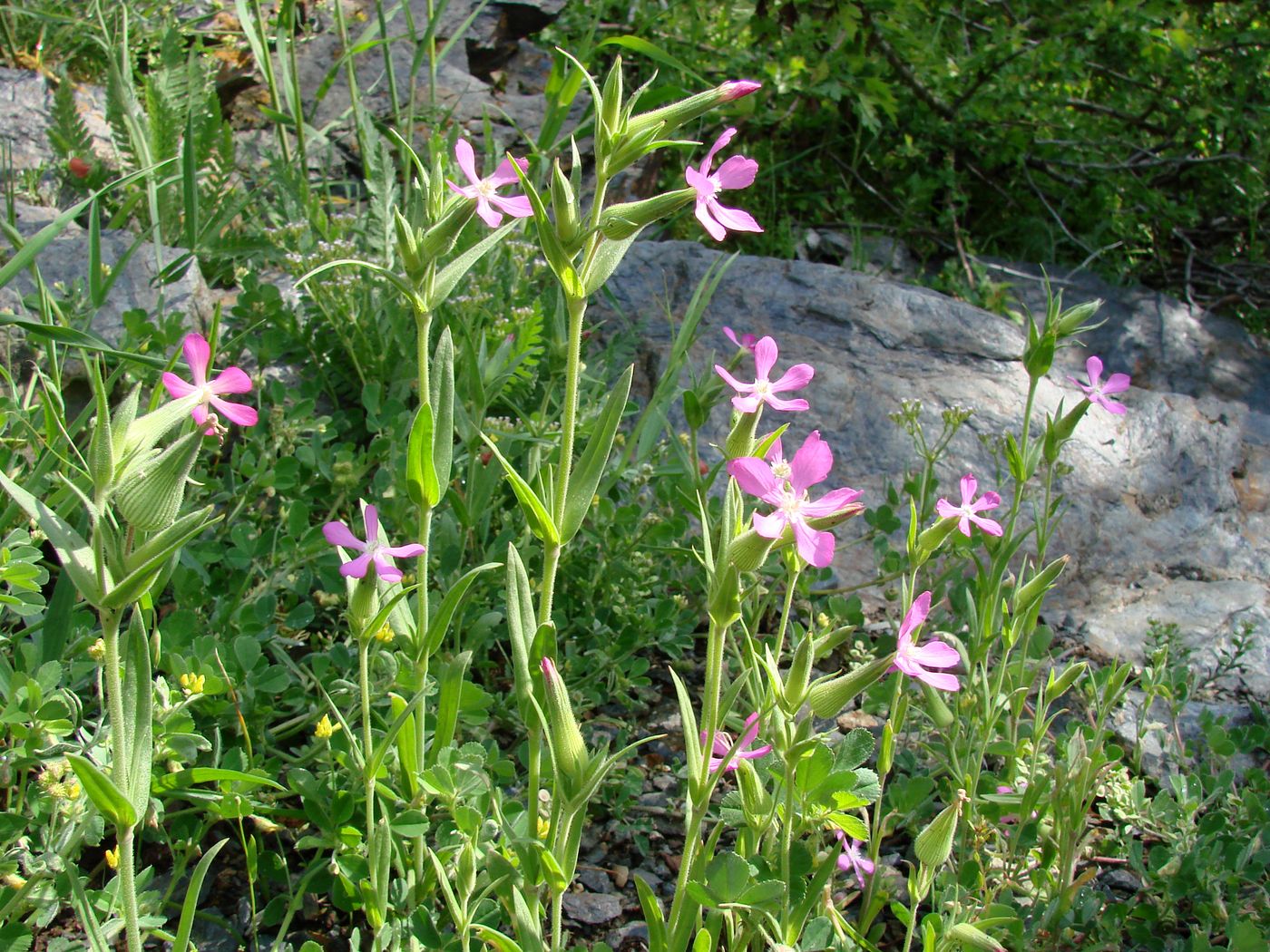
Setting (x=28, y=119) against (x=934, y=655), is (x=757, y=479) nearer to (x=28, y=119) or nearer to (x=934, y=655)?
(x=934, y=655)

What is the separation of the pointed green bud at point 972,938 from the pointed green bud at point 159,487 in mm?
1003

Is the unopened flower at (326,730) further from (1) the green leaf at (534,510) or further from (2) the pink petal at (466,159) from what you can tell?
(2) the pink petal at (466,159)

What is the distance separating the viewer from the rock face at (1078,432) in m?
2.40

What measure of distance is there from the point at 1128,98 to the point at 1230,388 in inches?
54.3

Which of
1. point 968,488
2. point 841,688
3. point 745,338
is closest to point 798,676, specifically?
point 841,688

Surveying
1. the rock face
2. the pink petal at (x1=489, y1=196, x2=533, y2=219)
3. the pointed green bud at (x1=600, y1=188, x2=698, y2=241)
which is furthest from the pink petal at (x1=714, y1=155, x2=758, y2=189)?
the rock face

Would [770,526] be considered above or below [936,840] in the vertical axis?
above

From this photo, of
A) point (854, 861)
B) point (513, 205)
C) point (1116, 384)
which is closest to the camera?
point (513, 205)

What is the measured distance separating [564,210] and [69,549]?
23.6 inches

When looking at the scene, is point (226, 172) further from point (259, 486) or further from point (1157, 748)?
point (1157, 748)

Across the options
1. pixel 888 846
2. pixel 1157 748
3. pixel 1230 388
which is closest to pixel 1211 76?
Result: pixel 1230 388

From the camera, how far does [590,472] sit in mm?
1257

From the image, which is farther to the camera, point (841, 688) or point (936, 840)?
point (936, 840)

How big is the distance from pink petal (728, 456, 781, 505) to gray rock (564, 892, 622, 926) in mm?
830
